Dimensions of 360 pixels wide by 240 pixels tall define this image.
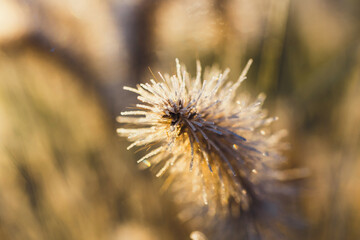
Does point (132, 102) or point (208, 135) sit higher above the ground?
point (132, 102)

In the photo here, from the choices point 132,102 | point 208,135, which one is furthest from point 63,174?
point 208,135

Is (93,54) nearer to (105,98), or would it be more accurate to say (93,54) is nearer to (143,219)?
(105,98)

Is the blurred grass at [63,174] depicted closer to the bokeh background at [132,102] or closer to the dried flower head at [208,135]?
the bokeh background at [132,102]

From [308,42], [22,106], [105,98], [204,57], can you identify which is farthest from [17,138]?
[308,42]

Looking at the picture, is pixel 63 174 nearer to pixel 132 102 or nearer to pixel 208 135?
pixel 132 102

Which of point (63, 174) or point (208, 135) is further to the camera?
point (63, 174)
